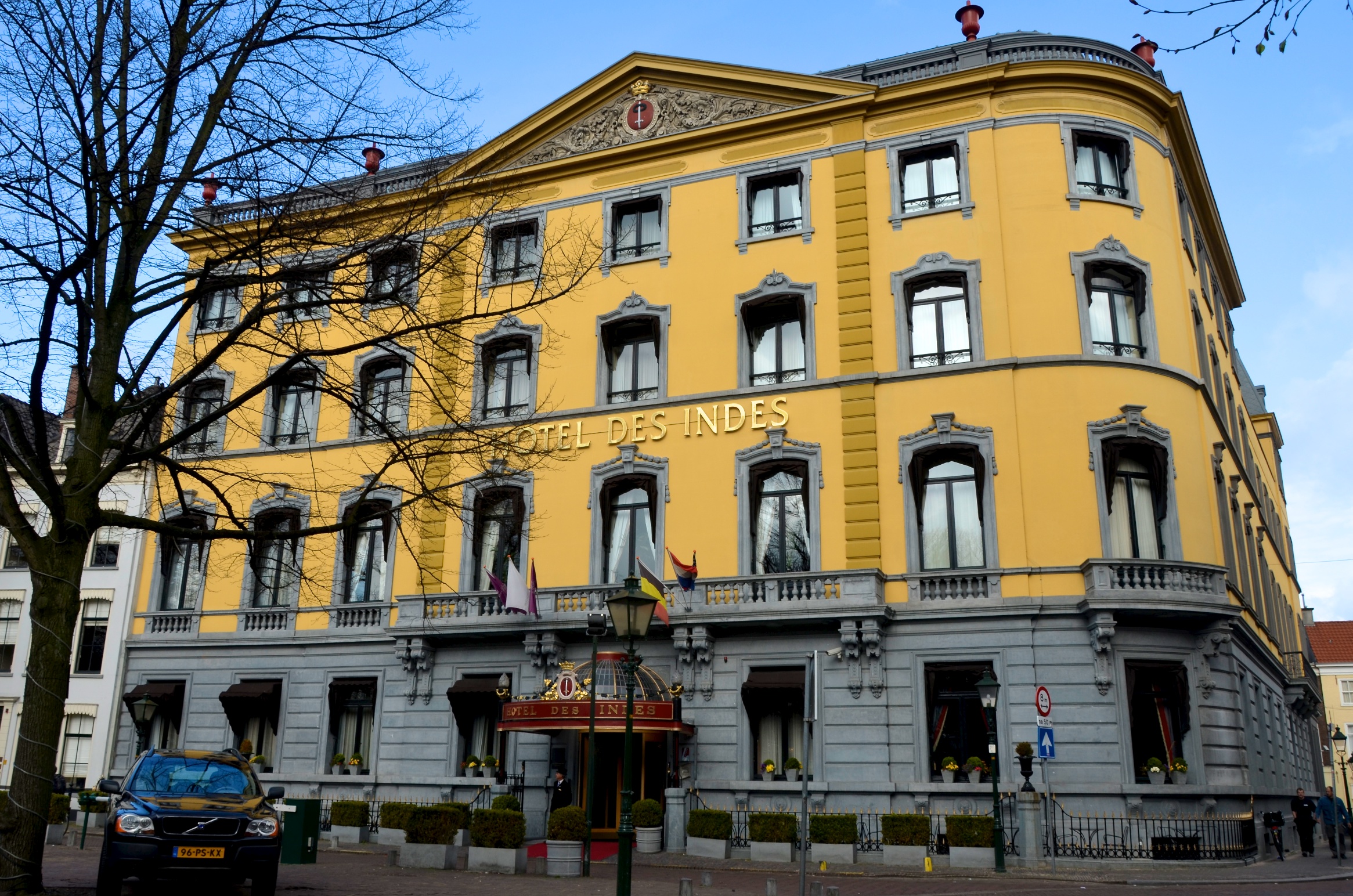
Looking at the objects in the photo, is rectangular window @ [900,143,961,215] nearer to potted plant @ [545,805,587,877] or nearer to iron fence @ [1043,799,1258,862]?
iron fence @ [1043,799,1258,862]

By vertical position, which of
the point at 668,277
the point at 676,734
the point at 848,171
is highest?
the point at 848,171

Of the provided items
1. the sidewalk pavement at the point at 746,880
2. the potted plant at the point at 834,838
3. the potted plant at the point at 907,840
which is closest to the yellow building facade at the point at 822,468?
→ the potted plant at the point at 907,840

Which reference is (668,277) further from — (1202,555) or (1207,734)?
(1207,734)

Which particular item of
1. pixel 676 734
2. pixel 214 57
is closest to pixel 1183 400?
pixel 676 734

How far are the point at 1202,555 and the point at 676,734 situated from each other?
13200mm

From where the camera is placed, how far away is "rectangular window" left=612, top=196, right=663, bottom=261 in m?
31.8

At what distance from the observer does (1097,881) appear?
1998 centimetres

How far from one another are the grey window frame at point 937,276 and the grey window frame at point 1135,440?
10.9 ft

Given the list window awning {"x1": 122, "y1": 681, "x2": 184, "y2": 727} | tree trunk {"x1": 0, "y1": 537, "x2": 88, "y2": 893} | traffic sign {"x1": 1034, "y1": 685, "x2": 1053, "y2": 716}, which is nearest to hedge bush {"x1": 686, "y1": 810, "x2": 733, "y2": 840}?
traffic sign {"x1": 1034, "y1": 685, "x2": 1053, "y2": 716}

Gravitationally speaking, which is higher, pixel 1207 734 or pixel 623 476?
pixel 623 476

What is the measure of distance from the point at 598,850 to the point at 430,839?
191 inches

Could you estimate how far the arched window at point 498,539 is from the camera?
30.6 meters

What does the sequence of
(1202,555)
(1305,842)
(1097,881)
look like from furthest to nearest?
(1305,842) → (1202,555) → (1097,881)

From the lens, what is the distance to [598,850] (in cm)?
2506
